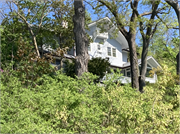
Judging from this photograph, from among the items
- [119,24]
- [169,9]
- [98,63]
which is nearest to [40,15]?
[98,63]

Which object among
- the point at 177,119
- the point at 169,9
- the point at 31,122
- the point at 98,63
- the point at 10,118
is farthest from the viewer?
the point at 98,63

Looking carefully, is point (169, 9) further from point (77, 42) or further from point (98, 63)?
point (77, 42)

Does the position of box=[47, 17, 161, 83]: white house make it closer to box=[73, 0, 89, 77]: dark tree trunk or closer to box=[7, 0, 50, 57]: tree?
box=[7, 0, 50, 57]: tree

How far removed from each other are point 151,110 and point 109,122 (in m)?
0.79

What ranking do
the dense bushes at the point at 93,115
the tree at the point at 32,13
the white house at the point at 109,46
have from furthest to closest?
1. the white house at the point at 109,46
2. the tree at the point at 32,13
3. the dense bushes at the point at 93,115

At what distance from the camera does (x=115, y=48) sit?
92.0 feet

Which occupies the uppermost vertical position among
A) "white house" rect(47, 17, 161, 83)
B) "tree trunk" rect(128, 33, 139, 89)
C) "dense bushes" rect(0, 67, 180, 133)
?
"white house" rect(47, 17, 161, 83)

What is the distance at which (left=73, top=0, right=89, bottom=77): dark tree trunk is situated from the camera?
823 centimetres

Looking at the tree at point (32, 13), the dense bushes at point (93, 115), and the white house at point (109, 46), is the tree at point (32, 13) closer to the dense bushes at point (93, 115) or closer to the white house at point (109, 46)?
the white house at point (109, 46)

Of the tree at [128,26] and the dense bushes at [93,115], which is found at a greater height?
the tree at [128,26]

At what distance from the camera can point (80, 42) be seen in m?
8.55

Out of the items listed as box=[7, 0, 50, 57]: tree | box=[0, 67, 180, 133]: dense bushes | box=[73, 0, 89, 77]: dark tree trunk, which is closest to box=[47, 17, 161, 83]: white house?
box=[7, 0, 50, 57]: tree

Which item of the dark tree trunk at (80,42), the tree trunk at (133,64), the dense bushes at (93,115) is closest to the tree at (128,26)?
the tree trunk at (133,64)

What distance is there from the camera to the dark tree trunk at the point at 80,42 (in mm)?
8234
